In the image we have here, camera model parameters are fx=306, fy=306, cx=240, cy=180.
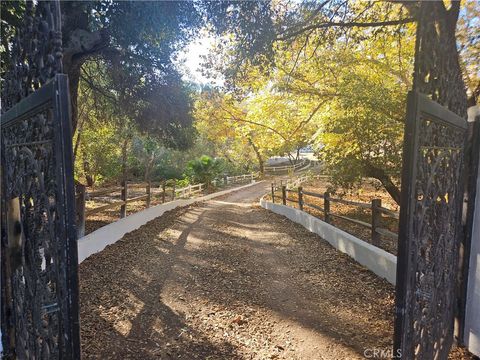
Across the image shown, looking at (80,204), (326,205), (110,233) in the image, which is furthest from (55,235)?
(326,205)

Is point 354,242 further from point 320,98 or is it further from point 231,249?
point 320,98

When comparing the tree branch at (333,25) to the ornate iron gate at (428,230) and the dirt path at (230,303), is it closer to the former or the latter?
the ornate iron gate at (428,230)

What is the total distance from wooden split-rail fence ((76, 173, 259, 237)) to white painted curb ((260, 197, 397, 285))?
5.29 m

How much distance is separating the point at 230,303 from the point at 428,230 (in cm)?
282

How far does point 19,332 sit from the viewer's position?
2.37 m

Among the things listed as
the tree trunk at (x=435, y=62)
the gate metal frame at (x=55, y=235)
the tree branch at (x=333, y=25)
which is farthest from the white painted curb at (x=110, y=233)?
the tree trunk at (x=435, y=62)

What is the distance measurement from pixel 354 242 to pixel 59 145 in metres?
5.42

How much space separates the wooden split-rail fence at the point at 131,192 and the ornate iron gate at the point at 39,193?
4.03 meters

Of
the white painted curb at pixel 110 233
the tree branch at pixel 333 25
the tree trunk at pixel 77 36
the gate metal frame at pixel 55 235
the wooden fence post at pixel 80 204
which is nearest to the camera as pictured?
the gate metal frame at pixel 55 235

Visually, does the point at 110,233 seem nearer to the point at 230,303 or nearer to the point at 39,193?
the point at 230,303

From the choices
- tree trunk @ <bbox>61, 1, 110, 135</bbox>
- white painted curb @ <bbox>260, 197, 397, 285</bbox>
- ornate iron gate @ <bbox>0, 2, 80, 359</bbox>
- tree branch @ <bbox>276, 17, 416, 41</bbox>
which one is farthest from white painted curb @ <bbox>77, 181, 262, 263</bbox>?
tree branch @ <bbox>276, 17, 416, 41</bbox>

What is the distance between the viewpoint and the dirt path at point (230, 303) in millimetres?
3180

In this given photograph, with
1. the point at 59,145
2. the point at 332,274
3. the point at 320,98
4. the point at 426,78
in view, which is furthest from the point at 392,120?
the point at 59,145

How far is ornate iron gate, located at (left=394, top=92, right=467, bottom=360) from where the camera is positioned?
5.72 ft
